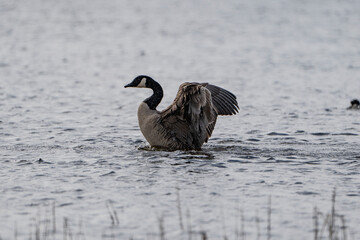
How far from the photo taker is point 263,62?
21.9m

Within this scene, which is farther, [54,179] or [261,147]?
[261,147]

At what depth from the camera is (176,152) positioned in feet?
34.4

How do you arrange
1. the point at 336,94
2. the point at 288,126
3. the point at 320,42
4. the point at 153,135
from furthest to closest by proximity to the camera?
the point at 320,42 → the point at 336,94 → the point at 288,126 → the point at 153,135

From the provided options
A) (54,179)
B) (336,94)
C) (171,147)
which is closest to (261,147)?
(171,147)

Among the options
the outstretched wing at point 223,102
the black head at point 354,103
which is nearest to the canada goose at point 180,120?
the outstretched wing at point 223,102

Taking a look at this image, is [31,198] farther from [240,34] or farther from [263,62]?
[240,34]

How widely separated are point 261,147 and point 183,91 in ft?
5.73

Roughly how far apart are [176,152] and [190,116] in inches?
23.9

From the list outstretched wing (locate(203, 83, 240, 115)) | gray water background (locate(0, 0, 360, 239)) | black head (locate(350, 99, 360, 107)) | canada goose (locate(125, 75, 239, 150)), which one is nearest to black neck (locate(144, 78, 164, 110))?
canada goose (locate(125, 75, 239, 150))

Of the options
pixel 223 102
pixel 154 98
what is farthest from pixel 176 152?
pixel 223 102

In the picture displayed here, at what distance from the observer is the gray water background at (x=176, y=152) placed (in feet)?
23.7

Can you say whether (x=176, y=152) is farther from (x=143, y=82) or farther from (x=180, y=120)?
(x=143, y=82)

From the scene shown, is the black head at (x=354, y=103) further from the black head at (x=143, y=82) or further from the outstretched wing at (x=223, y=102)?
the black head at (x=143, y=82)

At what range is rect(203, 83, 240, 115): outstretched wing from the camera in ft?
37.7
